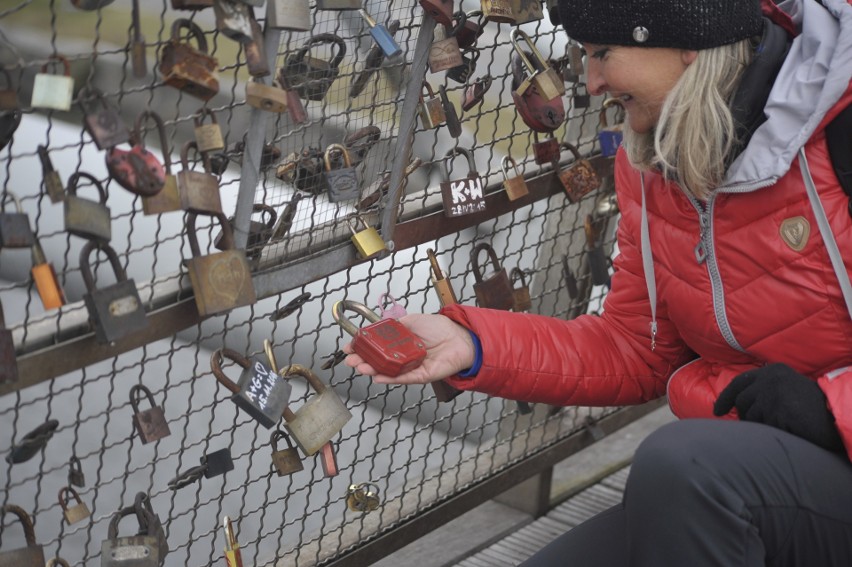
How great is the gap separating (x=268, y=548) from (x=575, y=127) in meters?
1.32

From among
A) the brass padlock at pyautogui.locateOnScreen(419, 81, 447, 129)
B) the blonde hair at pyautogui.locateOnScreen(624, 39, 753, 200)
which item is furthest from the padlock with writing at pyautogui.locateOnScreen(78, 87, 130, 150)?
the blonde hair at pyautogui.locateOnScreen(624, 39, 753, 200)

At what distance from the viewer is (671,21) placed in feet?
4.53

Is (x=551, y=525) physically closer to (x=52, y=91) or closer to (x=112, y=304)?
(x=112, y=304)

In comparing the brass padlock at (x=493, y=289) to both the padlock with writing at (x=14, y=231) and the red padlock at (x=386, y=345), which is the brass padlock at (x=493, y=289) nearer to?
the red padlock at (x=386, y=345)

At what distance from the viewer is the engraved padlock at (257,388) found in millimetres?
1392

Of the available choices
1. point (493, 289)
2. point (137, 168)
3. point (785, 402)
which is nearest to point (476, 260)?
point (493, 289)

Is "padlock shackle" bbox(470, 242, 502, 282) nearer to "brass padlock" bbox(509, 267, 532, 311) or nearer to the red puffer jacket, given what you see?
"brass padlock" bbox(509, 267, 532, 311)

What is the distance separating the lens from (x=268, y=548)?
2.79 meters

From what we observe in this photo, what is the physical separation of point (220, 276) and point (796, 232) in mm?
727

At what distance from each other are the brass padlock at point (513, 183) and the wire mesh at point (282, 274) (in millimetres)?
23

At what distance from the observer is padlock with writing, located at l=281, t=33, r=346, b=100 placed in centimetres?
142

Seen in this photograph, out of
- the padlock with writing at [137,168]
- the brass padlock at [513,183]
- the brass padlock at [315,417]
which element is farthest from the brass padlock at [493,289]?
the padlock with writing at [137,168]

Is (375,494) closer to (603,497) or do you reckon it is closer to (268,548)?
(603,497)

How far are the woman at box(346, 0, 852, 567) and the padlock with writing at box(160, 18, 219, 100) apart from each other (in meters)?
0.43
